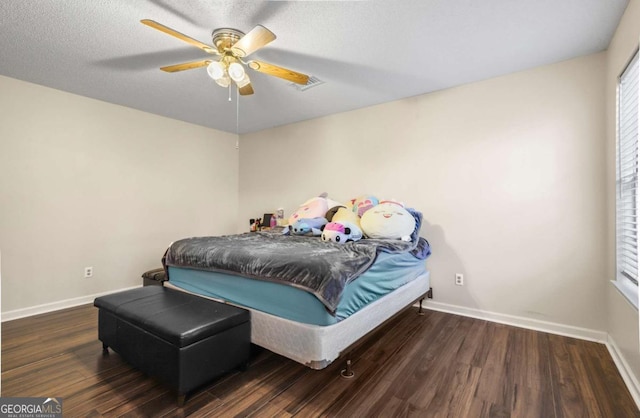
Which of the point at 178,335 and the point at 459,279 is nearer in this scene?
the point at 178,335

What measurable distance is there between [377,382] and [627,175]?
222 cm

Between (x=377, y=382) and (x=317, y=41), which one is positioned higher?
(x=317, y=41)

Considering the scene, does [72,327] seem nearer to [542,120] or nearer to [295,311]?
[295,311]

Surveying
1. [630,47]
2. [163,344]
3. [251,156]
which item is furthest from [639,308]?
[251,156]

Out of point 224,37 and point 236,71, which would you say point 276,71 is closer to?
point 236,71

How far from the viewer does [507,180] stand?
2.82 metres

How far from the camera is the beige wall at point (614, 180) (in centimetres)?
175

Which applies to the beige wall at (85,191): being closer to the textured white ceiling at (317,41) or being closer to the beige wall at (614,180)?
the textured white ceiling at (317,41)

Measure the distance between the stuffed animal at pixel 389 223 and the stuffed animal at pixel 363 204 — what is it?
264 mm

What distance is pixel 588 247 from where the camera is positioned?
8.05 ft

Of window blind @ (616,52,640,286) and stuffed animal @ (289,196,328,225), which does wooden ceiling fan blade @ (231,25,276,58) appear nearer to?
stuffed animal @ (289,196,328,225)

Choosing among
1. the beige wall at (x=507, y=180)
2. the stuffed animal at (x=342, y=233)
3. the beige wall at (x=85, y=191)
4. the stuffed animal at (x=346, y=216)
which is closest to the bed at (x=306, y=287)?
the stuffed animal at (x=342, y=233)

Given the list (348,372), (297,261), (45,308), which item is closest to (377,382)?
(348,372)

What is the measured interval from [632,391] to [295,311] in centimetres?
205
